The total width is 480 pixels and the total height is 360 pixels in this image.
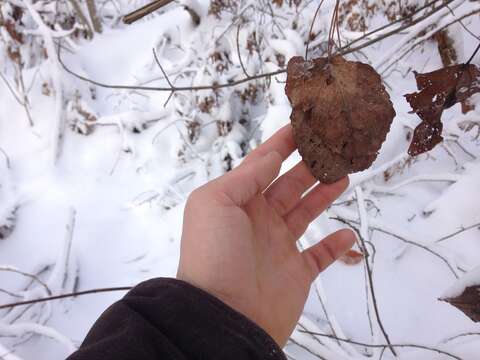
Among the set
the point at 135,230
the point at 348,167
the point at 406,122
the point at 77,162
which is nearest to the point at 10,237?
the point at 77,162

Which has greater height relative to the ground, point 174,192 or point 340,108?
point 340,108

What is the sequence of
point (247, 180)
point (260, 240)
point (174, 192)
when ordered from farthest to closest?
point (174, 192) < point (260, 240) < point (247, 180)

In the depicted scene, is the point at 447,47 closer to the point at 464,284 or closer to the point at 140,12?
the point at 464,284

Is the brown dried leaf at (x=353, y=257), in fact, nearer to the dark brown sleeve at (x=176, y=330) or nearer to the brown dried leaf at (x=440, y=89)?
the dark brown sleeve at (x=176, y=330)

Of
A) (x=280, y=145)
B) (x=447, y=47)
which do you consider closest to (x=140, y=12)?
(x=280, y=145)

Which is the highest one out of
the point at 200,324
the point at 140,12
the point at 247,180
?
the point at 140,12

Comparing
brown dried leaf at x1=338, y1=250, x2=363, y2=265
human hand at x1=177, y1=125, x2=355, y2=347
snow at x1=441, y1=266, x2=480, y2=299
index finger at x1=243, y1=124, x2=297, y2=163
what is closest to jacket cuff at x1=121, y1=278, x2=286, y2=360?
human hand at x1=177, y1=125, x2=355, y2=347

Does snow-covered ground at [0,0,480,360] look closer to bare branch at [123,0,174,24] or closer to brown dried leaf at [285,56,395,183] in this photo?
brown dried leaf at [285,56,395,183]

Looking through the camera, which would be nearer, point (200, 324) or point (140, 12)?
point (140, 12)
